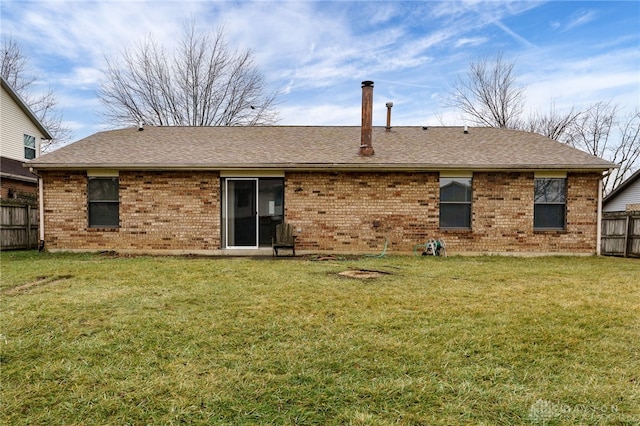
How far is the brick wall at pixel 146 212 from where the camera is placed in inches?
393

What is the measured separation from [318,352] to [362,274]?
11.7ft

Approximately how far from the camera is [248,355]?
3.12 meters

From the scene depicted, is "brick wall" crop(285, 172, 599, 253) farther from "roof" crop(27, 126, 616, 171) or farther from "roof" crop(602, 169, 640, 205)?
"roof" crop(602, 169, 640, 205)

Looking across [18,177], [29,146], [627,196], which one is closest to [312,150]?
[18,177]

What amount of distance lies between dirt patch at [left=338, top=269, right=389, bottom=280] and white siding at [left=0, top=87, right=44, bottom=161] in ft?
59.3

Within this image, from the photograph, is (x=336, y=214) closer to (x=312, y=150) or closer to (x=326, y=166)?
(x=326, y=166)

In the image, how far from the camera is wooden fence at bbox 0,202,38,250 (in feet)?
35.9

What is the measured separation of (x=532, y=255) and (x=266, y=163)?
25.4ft

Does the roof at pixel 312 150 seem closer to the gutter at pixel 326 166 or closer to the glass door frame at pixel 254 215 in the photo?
the gutter at pixel 326 166

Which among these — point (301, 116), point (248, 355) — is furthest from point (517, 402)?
point (301, 116)

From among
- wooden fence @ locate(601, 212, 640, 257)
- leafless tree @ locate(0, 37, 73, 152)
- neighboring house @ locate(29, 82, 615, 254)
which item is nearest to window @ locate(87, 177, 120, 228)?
neighboring house @ locate(29, 82, 615, 254)

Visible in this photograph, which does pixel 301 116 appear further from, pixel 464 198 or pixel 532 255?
Answer: pixel 532 255

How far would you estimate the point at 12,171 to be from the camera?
15180mm

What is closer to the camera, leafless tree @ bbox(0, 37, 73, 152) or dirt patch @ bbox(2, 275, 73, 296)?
dirt patch @ bbox(2, 275, 73, 296)
